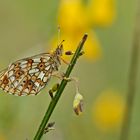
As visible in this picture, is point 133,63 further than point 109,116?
No

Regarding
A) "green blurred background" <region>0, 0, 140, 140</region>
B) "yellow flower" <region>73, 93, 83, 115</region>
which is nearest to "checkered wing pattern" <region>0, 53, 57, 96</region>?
"yellow flower" <region>73, 93, 83, 115</region>

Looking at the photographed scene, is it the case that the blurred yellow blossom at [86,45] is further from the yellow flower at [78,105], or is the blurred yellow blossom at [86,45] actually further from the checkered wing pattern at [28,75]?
the yellow flower at [78,105]

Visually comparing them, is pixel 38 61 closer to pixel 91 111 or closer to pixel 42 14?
pixel 91 111

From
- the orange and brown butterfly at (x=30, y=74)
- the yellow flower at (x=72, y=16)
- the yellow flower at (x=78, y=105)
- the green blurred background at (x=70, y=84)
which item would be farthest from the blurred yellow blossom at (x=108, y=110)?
the yellow flower at (x=78, y=105)

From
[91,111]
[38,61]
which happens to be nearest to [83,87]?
[91,111]

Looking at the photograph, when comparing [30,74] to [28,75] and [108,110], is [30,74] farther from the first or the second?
[108,110]
